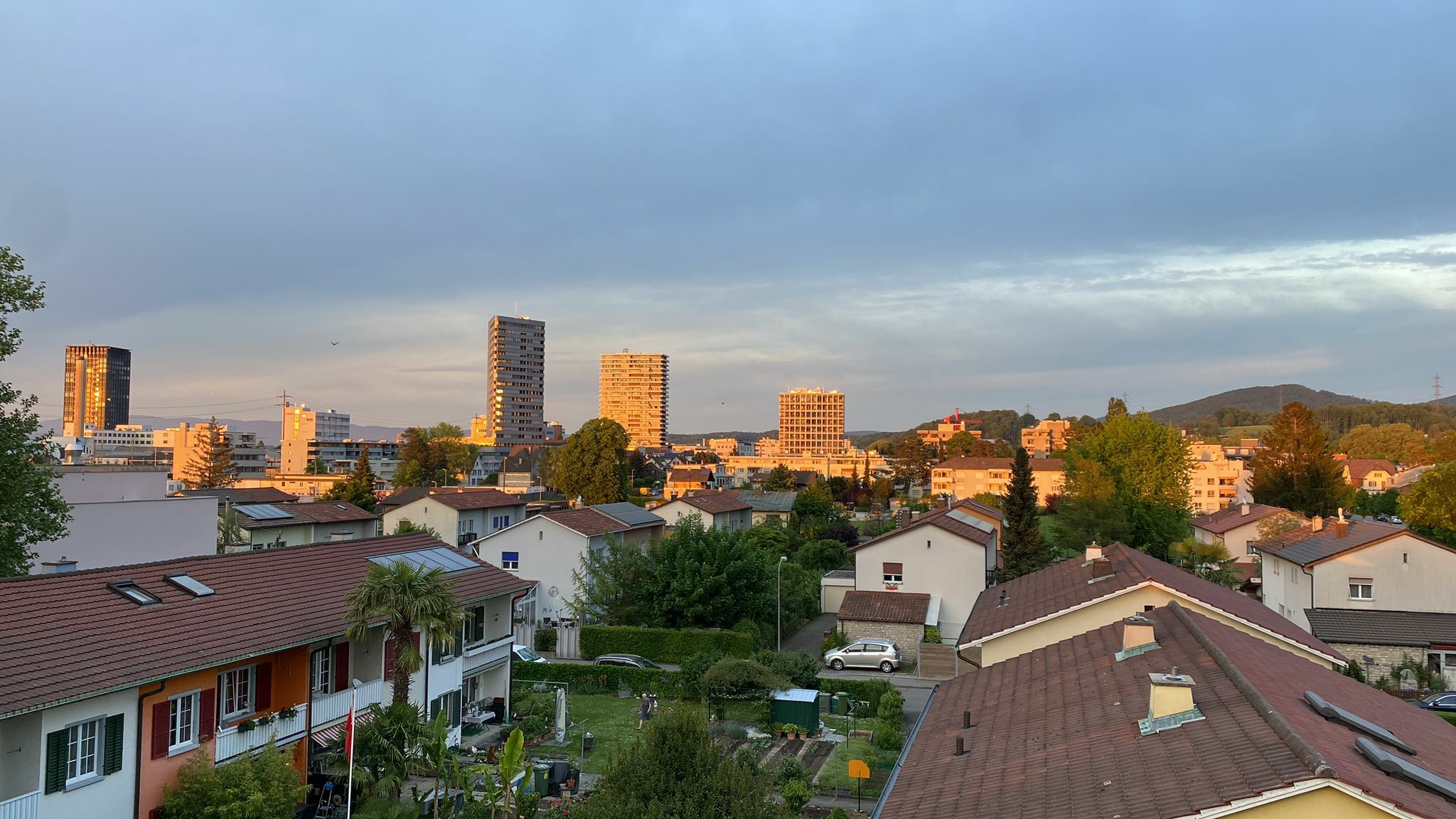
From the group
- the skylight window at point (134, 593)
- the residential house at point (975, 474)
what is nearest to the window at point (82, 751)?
the skylight window at point (134, 593)

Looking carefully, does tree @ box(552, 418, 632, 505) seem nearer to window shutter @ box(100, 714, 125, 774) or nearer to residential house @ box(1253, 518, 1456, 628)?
residential house @ box(1253, 518, 1456, 628)

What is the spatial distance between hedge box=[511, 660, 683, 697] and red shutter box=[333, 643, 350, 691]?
1206cm

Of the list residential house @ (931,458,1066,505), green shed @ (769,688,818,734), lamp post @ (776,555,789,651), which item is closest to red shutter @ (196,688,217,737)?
green shed @ (769,688,818,734)

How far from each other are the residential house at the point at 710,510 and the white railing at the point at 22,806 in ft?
145

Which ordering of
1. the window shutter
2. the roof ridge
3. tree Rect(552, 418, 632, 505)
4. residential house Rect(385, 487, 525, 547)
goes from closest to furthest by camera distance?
the roof ridge, the window shutter, residential house Rect(385, 487, 525, 547), tree Rect(552, 418, 632, 505)

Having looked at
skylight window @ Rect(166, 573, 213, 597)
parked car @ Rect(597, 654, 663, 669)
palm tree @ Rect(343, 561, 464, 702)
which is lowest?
parked car @ Rect(597, 654, 663, 669)

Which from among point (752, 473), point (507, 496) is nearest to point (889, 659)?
point (507, 496)

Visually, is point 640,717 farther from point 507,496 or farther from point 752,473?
point 752,473

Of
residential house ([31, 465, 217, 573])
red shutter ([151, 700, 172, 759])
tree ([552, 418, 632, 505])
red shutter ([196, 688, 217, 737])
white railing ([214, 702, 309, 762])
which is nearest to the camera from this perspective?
red shutter ([151, 700, 172, 759])

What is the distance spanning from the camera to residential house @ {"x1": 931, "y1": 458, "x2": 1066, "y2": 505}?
122581 millimetres

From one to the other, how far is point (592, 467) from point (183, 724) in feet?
198

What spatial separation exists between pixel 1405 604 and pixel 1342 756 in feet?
115

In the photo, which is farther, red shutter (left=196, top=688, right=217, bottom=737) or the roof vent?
red shutter (left=196, top=688, right=217, bottom=737)

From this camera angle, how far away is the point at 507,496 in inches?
2601
